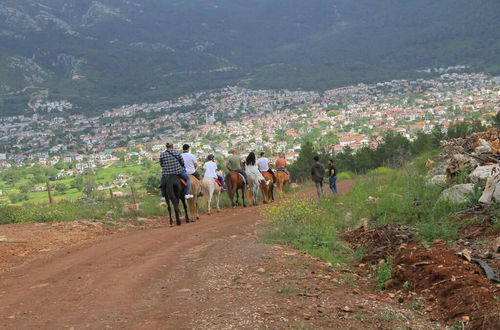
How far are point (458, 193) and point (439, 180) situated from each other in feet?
8.79

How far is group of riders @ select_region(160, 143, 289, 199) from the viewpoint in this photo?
1510cm

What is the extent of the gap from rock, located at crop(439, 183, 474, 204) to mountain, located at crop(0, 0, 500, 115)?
120660 mm

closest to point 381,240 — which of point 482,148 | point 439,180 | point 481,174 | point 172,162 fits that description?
point 481,174

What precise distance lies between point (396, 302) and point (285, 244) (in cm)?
363

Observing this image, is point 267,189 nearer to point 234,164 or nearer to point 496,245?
point 234,164

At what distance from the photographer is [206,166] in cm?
1739

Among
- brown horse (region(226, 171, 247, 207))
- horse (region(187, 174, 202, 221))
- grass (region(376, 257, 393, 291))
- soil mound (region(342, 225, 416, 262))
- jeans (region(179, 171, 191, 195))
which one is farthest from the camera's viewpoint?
brown horse (region(226, 171, 247, 207))

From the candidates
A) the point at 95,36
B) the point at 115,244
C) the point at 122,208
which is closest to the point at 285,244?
the point at 115,244

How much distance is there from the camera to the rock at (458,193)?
1217cm

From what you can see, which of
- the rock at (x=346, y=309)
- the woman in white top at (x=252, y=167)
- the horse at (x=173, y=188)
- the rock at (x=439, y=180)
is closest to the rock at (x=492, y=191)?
the rock at (x=439, y=180)

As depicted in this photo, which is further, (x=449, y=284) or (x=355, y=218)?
(x=355, y=218)

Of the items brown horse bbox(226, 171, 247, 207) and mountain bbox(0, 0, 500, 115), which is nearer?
brown horse bbox(226, 171, 247, 207)

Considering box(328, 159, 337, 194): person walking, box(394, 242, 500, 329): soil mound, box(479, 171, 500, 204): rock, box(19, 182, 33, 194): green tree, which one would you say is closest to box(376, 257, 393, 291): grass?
box(394, 242, 500, 329): soil mound

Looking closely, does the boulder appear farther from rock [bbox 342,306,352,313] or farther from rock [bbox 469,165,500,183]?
rock [bbox 342,306,352,313]
